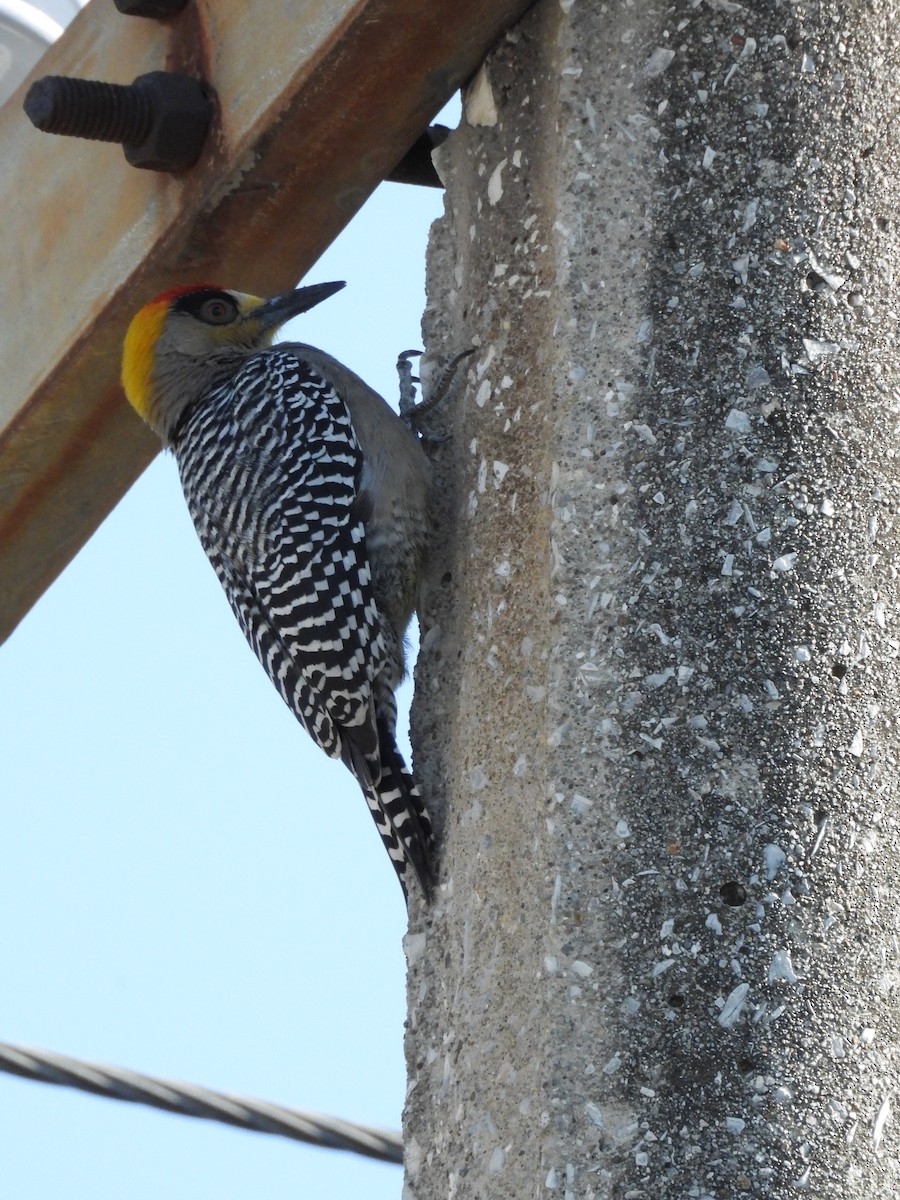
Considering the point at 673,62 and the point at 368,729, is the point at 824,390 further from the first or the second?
the point at 368,729

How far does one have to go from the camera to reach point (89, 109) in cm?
313

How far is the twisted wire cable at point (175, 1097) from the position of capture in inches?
142

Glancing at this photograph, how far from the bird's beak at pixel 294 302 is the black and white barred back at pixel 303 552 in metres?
0.17

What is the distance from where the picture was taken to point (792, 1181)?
7.82ft

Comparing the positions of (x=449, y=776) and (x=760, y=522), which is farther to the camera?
(x=449, y=776)

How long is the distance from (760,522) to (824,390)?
0.75ft

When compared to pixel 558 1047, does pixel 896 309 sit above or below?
above

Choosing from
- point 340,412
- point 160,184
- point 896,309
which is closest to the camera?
point 896,309

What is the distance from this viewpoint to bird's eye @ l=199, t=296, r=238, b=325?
A: 4.29 meters

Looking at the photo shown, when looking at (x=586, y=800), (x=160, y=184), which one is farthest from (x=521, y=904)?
(x=160, y=184)

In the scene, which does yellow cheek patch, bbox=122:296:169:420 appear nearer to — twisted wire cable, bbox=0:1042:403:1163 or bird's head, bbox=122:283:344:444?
bird's head, bbox=122:283:344:444

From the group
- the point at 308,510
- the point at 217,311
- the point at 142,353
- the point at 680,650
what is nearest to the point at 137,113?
the point at 142,353

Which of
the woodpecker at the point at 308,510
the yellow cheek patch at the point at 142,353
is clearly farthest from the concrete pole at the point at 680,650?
the yellow cheek patch at the point at 142,353

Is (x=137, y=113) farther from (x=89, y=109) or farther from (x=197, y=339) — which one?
Answer: (x=197, y=339)
